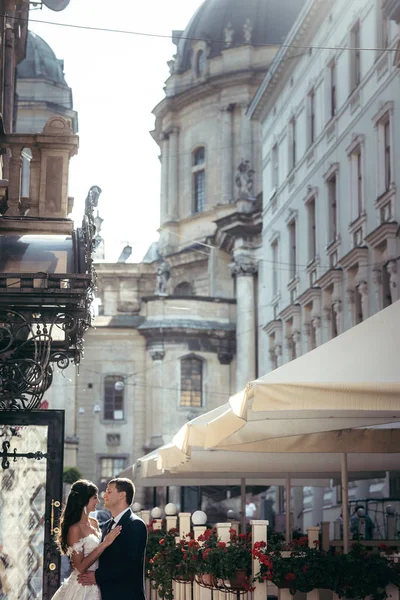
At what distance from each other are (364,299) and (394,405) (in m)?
21.9

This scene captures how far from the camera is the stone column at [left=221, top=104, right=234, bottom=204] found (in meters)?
68.2

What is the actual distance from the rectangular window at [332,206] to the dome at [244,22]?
3449cm

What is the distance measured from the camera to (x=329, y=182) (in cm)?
3484

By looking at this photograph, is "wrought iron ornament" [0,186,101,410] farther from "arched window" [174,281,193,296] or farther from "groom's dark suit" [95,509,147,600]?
"arched window" [174,281,193,296]

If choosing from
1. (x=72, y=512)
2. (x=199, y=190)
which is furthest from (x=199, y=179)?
(x=72, y=512)

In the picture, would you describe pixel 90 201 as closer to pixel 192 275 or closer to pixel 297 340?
pixel 297 340

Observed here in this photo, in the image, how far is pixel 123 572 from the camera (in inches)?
347

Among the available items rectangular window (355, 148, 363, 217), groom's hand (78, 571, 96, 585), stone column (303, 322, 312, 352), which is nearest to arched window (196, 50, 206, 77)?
stone column (303, 322, 312, 352)

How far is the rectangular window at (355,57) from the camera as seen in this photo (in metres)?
32.2

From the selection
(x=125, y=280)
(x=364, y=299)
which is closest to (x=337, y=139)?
(x=364, y=299)

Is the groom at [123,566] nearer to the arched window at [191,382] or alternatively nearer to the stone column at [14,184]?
the stone column at [14,184]

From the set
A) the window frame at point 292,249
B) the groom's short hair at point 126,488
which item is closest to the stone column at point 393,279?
the window frame at point 292,249

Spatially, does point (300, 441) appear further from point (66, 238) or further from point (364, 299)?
point (364, 299)

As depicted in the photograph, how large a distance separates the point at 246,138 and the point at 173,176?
19.8 ft
